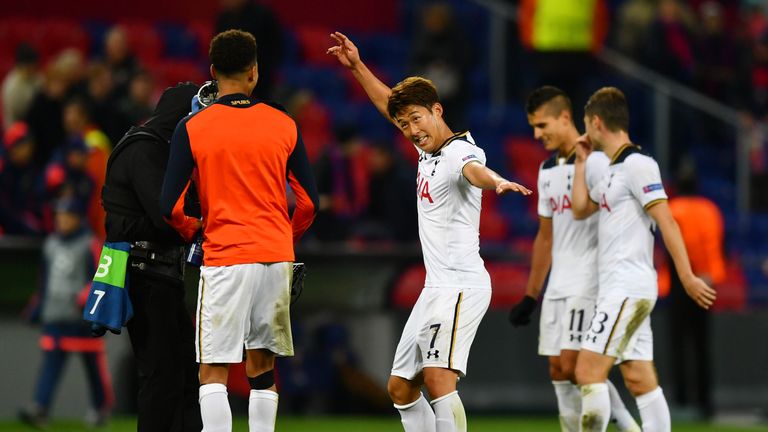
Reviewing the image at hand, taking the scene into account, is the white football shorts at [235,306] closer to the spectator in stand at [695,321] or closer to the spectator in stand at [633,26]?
the spectator in stand at [695,321]

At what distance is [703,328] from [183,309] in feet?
22.9

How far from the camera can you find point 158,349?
301 inches

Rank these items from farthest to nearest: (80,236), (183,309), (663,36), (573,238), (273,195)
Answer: (663,36) < (80,236) < (573,238) < (183,309) < (273,195)

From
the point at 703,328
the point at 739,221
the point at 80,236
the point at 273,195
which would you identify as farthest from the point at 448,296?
the point at 739,221

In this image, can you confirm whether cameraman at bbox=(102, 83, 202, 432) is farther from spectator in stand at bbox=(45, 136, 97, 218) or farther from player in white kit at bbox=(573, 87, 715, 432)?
spectator in stand at bbox=(45, 136, 97, 218)

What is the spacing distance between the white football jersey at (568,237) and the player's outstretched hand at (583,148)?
19cm

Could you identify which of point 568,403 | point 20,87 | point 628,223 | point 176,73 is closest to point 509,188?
point 628,223

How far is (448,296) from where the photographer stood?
7609mm

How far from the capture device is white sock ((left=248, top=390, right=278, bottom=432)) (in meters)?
7.35

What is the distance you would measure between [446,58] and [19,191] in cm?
565

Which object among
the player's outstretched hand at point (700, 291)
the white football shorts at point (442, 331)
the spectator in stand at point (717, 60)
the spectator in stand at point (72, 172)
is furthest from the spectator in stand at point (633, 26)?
the white football shorts at point (442, 331)

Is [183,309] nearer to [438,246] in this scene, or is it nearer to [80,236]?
[438,246]

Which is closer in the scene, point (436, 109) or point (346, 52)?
point (436, 109)

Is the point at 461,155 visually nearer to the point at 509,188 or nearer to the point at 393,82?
the point at 509,188
